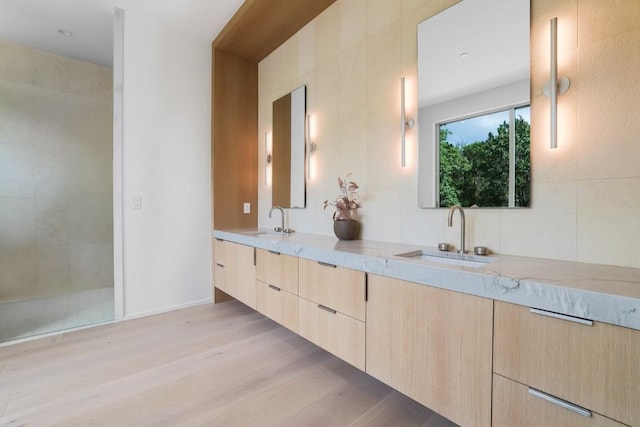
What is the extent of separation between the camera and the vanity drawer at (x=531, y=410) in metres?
0.83

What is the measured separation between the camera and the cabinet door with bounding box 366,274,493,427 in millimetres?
1037

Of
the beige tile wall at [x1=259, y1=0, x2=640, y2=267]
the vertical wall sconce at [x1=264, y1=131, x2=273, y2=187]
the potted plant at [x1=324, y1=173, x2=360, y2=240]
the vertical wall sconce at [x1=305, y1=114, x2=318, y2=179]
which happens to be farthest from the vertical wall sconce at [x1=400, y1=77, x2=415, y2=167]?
the vertical wall sconce at [x1=264, y1=131, x2=273, y2=187]

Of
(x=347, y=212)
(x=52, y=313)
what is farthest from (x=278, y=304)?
(x=52, y=313)

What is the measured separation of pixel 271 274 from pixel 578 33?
85.3 inches

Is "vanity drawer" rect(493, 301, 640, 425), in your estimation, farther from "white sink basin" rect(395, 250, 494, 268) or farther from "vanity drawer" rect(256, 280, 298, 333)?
"vanity drawer" rect(256, 280, 298, 333)

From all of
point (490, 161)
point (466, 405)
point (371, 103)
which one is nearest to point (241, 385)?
point (466, 405)

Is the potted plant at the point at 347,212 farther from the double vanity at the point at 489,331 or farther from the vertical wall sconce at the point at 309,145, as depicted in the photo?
the vertical wall sconce at the point at 309,145

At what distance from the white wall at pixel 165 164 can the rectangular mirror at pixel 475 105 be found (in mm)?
2369

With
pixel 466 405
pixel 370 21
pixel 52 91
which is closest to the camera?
pixel 466 405

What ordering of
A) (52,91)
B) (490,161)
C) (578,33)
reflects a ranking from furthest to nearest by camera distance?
(52,91)
(490,161)
(578,33)

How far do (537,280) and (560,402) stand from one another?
0.36 m

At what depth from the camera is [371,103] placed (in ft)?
6.88

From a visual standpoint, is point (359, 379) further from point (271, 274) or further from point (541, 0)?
point (541, 0)

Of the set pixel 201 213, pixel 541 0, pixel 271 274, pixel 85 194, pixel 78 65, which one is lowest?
pixel 271 274
